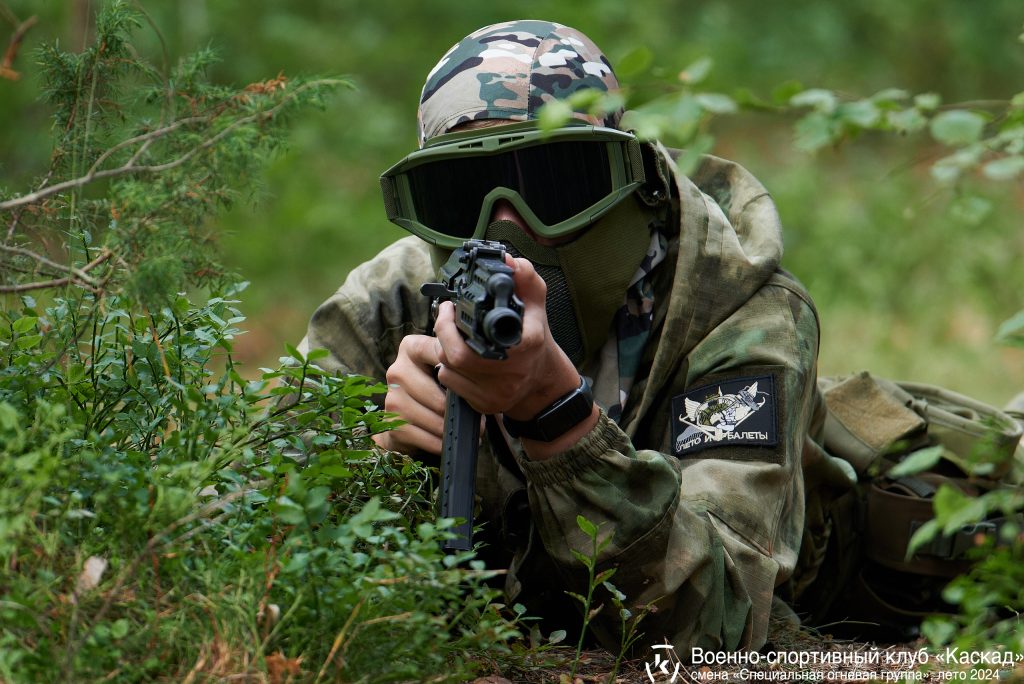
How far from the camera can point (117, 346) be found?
93.7 inches

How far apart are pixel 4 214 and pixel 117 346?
1.20 feet

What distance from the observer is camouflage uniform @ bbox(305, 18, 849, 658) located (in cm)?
246

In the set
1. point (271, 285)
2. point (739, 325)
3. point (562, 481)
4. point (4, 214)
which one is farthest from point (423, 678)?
point (271, 285)

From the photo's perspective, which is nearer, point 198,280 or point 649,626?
point 198,280

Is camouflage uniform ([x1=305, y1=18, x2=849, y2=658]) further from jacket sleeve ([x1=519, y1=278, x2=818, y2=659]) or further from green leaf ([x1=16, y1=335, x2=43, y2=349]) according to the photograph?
green leaf ([x1=16, y1=335, x2=43, y2=349])

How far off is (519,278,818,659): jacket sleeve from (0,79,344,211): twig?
0.96 m

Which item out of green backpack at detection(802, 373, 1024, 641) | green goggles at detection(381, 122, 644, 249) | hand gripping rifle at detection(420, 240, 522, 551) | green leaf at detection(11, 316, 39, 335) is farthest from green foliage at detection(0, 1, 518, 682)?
green backpack at detection(802, 373, 1024, 641)

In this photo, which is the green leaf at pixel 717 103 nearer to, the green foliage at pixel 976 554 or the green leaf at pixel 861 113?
the green leaf at pixel 861 113

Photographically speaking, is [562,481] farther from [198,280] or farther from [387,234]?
[387,234]

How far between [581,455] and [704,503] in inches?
20.4

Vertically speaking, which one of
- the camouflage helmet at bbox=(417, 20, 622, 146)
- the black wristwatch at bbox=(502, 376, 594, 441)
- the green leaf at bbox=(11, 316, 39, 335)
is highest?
the camouflage helmet at bbox=(417, 20, 622, 146)

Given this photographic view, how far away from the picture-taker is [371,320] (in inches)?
133

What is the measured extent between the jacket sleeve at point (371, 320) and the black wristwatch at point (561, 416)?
105 cm

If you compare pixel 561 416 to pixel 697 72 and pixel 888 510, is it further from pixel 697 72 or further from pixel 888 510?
pixel 888 510
